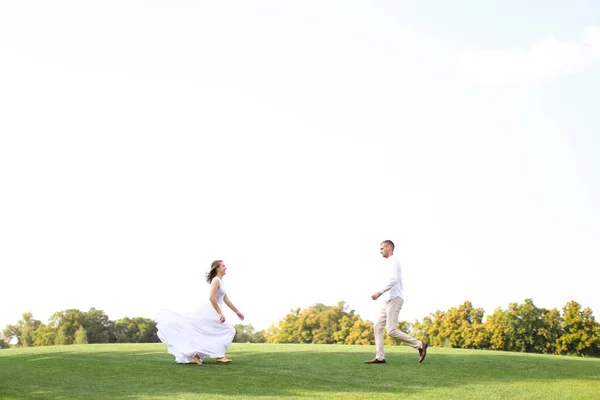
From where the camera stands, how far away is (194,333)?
47.7ft

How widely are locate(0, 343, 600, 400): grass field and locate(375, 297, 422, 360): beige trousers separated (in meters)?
0.53

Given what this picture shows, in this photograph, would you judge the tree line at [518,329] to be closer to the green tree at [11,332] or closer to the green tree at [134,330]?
→ the green tree at [134,330]

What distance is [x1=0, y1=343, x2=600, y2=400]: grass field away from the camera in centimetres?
1052

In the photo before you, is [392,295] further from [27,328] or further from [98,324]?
[27,328]

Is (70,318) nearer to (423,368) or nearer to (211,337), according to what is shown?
(211,337)

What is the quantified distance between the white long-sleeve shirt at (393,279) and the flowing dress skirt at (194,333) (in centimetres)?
377

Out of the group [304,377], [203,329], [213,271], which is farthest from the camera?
[203,329]

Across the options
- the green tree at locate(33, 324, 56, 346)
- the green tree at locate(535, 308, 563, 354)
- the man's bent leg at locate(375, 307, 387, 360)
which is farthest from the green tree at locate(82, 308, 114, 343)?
the man's bent leg at locate(375, 307, 387, 360)

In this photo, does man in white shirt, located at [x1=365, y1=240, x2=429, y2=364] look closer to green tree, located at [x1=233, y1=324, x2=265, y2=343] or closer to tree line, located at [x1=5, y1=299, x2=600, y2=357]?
tree line, located at [x1=5, y1=299, x2=600, y2=357]

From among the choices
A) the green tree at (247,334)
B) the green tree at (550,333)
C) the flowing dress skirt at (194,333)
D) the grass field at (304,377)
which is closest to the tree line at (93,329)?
the green tree at (247,334)

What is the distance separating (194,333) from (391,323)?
14.5 feet

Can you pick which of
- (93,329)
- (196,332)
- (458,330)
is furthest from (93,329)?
(196,332)

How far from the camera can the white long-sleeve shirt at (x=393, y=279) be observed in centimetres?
1388

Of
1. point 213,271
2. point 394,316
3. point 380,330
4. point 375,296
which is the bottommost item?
point 380,330
